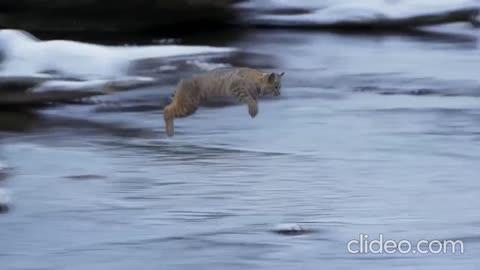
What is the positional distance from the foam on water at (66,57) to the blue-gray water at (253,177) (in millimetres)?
689

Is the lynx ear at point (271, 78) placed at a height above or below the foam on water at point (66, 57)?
above

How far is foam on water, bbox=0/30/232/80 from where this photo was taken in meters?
10.7

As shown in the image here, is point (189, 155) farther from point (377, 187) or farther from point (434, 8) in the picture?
point (434, 8)

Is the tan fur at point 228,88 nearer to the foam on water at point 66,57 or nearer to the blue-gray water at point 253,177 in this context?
the blue-gray water at point 253,177

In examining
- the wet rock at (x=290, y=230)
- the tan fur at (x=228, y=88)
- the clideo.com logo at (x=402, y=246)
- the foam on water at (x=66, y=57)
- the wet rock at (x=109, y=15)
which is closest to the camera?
the tan fur at (x=228, y=88)

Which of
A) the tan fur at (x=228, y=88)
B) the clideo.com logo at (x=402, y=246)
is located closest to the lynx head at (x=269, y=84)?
the tan fur at (x=228, y=88)

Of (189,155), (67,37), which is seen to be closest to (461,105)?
(189,155)

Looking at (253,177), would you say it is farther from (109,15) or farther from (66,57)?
(109,15)

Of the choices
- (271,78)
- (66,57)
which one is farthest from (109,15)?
(271,78)

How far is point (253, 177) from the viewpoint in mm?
7453

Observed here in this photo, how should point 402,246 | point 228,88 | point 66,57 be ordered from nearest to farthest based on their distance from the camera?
1. point 228,88
2. point 402,246
3. point 66,57

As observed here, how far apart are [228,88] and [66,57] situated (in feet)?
20.0

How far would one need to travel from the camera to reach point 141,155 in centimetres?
809

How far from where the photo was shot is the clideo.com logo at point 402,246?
5.88m
